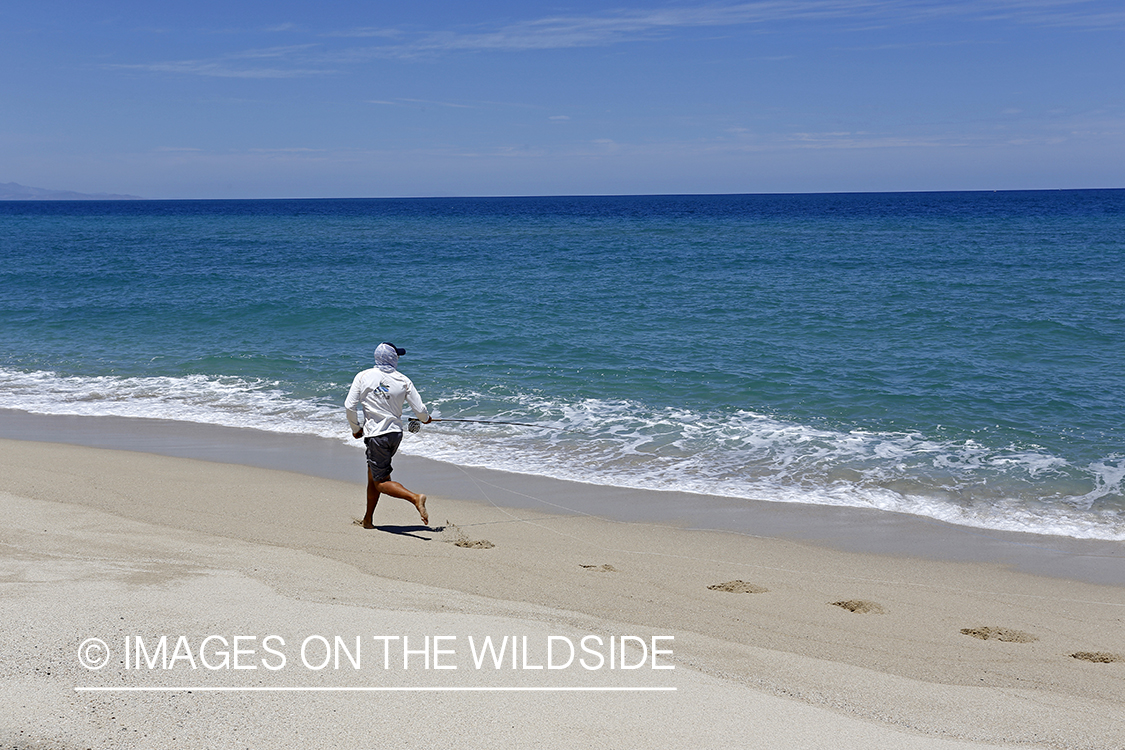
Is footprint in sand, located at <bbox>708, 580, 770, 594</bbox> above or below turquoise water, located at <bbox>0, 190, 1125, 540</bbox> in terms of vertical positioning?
below

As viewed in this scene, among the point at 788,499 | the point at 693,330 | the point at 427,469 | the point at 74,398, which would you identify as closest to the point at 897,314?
the point at 693,330

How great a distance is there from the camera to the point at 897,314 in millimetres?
19312

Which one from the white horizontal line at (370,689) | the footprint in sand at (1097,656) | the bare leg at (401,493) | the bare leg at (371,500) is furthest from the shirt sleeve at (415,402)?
the footprint in sand at (1097,656)

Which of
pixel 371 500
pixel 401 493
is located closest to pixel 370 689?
pixel 401 493

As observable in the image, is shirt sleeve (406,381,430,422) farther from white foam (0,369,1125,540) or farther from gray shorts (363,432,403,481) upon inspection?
white foam (0,369,1125,540)

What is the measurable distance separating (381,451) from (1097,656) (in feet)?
17.5

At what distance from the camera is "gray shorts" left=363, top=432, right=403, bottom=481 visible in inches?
283

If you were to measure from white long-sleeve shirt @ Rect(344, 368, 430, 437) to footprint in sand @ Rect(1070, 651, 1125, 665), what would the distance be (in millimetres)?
4899

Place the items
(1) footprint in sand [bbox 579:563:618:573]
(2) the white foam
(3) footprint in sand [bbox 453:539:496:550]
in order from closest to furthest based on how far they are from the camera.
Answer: (1) footprint in sand [bbox 579:563:618:573], (3) footprint in sand [bbox 453:539:496:550], (2) the white foam

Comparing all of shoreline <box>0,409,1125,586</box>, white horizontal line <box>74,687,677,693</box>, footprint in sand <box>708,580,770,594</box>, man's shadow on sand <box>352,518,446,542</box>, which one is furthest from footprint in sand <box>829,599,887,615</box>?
man's shadow on sand <box>352,518,446,542</box>

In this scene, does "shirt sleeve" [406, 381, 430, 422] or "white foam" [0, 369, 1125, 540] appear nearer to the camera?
"shirt sleeve" [406, 381, 430, 422]

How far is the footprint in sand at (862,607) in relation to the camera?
580 cm

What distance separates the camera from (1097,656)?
5.17 meters

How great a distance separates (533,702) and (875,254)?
109 feet
